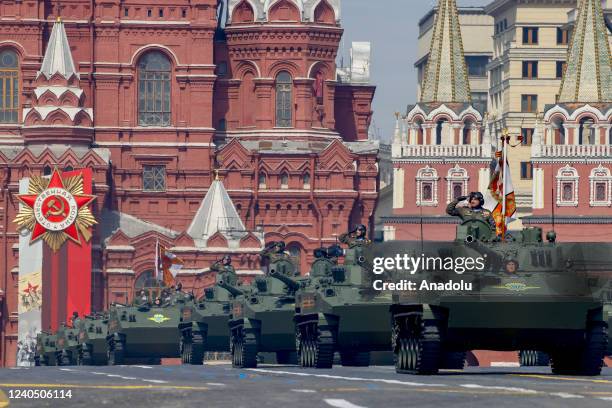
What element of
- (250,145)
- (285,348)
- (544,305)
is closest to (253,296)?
(285,348)

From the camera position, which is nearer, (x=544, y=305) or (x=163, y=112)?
(x=544, y=305)

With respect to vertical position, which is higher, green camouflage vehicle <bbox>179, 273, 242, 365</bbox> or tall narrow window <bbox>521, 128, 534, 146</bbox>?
tall narrow window <bbox>521, 128, 534, 146</bbox>

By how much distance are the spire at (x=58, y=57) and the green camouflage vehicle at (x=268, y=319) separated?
6449cm

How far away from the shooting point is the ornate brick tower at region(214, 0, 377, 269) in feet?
398

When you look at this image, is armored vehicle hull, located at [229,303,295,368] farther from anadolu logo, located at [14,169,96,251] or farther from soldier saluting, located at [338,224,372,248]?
anadolu logo, located at [14,169,96,251]

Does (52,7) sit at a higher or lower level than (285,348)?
higher

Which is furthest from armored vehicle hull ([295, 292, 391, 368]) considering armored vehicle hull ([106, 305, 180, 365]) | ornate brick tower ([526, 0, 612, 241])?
ornate brick tower ([526, 0, 612, 241])

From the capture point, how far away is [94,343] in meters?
80.1

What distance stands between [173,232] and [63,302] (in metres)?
9.02

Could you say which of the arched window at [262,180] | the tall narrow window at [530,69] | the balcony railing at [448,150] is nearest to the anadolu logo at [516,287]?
the arched window at [262,180]

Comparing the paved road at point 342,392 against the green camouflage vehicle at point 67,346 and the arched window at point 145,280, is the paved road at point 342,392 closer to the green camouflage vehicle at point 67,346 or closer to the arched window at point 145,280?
the green camouflage vehicle at point 67,346

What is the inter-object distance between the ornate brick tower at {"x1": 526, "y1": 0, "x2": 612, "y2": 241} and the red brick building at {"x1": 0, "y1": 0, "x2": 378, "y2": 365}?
10237mm

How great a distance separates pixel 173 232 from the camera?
120688mm

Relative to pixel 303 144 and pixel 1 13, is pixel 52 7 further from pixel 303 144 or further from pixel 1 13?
pixel 303 144
